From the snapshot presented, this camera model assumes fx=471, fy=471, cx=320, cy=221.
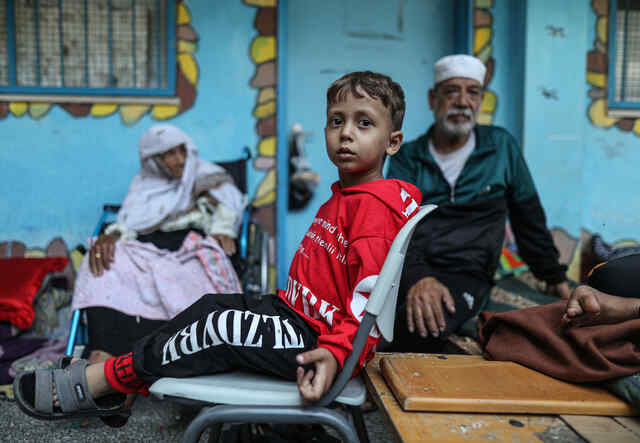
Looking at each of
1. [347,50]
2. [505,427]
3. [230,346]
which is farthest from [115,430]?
[347,50]

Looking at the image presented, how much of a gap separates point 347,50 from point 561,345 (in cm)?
324

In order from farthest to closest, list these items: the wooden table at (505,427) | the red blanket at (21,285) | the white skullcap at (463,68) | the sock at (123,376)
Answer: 1. the red blanket at (21,285)
2. the white skullcap at (463,68)
3. the sock at (123,376)
4. the wooden table at (505,427)

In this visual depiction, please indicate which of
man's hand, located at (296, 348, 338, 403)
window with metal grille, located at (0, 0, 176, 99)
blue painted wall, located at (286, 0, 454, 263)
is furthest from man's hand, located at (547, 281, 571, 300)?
window with metal grille, located at (0, 0, 176, 99)

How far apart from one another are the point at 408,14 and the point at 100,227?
9.48 ft

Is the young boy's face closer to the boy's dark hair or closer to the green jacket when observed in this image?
the boy's dark hair

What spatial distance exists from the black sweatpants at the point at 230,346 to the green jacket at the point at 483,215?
1.08 m

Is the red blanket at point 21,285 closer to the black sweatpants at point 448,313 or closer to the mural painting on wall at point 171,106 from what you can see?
the mural painting on wall at point 171,106

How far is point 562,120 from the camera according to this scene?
3645 mm

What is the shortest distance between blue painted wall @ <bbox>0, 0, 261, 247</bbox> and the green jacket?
1926 millimetres

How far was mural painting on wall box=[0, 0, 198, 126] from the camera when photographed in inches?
140

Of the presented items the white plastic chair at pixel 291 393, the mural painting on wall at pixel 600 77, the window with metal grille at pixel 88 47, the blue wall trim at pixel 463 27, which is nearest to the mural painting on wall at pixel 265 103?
the window with metal grille at pixel 88 47

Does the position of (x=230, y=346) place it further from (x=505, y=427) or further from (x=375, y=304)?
(x=505, y=427)

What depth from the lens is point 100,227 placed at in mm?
2949

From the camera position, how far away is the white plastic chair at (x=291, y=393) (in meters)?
1.00
